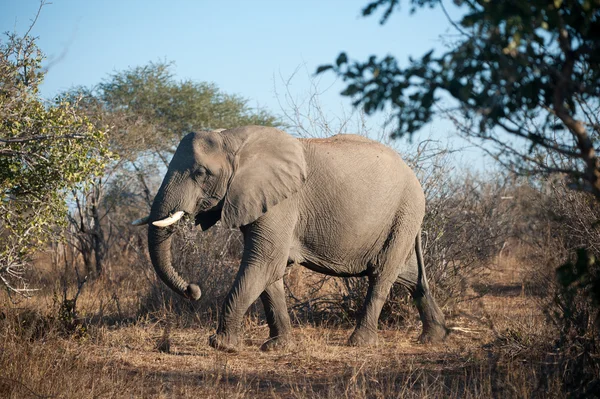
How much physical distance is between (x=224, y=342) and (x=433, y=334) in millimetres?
2372

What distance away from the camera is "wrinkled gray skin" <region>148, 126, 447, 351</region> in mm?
7246

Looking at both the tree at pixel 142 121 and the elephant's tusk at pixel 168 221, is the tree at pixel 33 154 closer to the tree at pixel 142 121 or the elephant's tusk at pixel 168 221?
the elephant's tusk at pixel 168 221

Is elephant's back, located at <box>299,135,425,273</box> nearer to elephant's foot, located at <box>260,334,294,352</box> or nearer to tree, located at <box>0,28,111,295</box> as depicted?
elephant's foot, located at <box>260,334,294,352</box>

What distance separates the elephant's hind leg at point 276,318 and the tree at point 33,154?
2207mm

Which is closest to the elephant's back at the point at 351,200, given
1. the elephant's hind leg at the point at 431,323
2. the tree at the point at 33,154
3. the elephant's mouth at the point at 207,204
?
the elephant's hind leg at the point at 431,323

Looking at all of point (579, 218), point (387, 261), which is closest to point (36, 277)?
point (387, 261)

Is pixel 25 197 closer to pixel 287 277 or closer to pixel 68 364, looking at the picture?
pixel 68 364

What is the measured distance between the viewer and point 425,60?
11.1 ft

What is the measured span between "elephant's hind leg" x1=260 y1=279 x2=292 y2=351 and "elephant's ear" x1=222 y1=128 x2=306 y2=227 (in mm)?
867

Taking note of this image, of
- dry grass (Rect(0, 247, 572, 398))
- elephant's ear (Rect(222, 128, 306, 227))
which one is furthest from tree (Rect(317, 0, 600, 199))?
elephant's ear (Rect(222, 128, 306, 227))

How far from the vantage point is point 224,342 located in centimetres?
714

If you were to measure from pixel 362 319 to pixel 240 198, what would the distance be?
1859 millimetres

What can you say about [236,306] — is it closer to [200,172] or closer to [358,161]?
[200,172]

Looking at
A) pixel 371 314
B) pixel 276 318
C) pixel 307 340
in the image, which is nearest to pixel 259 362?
pixel 276 318
